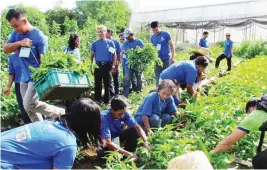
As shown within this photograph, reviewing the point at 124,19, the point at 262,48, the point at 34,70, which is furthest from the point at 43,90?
the point at 124,19

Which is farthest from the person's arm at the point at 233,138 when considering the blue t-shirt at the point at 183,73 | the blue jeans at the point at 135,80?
the blue jeans at the point at 135,80

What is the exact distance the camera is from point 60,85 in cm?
395

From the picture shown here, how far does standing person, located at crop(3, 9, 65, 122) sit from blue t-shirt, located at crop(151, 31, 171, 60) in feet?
12.5

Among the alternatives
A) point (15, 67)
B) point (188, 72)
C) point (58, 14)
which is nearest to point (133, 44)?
point (188, 72)

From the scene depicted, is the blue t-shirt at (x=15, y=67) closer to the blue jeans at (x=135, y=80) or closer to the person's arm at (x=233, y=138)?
the person's arm at (x=233, y=138)

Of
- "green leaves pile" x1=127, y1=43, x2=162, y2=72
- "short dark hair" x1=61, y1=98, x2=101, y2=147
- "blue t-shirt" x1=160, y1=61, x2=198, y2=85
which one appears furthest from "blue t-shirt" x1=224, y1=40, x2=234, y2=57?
"short dark hair" x1=61, y1=98, x2=101, y2=147

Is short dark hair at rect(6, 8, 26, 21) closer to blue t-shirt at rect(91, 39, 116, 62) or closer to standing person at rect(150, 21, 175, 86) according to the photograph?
blue t-shirt at rect(91, 39, 116, 62)

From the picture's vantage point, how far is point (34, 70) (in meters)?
4.21

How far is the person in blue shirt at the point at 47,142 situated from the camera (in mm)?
2283

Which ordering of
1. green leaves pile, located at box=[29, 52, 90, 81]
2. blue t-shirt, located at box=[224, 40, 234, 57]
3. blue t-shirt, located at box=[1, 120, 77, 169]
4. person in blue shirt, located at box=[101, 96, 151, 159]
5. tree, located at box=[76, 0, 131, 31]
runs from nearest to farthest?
1. blue t-shirt, located at box=[1, 120, 77, 169]
2. person in blue shirt, located at box=[101, 96, 151, 159]
3. green leaves pile, located at box=[29, 52, 90, 81]
4. blue t-shirt, located at box=[224, 40, 234, 57]
5. tree, located at box=[76, 0, 131, 31]

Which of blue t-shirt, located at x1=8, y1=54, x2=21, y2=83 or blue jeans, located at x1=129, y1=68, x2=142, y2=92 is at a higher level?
blue t-shirt, located at x1=8, y1=54, x2=21, y2=83

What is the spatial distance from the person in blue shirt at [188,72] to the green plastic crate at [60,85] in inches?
63.4

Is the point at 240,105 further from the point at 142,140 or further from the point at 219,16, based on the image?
the point at 219,16

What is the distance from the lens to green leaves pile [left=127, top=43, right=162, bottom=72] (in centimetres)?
773
